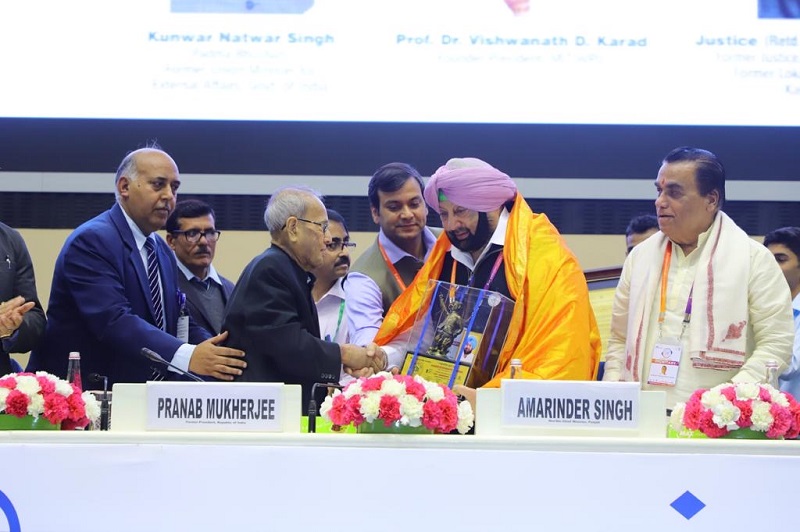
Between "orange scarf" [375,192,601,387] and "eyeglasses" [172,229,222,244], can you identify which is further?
"eyeglasses" [172,229,222,244]

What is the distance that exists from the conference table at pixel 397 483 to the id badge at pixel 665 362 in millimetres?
697

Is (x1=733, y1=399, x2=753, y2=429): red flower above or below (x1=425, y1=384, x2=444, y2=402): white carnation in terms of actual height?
below

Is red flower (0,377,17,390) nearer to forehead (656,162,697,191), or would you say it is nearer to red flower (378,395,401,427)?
red flower (378,395,401,427)

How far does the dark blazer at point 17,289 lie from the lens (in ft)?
11.2

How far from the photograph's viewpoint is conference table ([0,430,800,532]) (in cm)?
226

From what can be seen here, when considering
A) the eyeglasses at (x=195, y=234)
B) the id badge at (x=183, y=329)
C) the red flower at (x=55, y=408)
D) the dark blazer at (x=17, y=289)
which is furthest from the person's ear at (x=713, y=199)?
the dark blazer at (x=17, y=289)

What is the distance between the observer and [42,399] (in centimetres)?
239

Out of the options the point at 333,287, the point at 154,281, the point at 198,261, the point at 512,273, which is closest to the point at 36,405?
the point at 154,281

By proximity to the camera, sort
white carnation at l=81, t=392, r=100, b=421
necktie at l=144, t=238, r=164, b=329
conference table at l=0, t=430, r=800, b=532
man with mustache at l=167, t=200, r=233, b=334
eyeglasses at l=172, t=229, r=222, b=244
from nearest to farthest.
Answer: conference table at l=0, t=430, r=800, b=532, white carnation at l=81, t=392, r=100, b=421, necktie at l=144, t=238, r=164, b=329, man with mustache at l=167, t=200, r=233, b=334, eyeglasses at l=172, t=229, r=222, b=244

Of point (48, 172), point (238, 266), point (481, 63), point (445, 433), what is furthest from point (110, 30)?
point (445, 433)

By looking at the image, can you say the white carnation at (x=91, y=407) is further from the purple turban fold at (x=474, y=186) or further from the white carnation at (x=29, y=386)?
the purple turban fold at (x=474, y=186)

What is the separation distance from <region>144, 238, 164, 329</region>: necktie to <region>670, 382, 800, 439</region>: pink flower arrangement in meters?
1.89

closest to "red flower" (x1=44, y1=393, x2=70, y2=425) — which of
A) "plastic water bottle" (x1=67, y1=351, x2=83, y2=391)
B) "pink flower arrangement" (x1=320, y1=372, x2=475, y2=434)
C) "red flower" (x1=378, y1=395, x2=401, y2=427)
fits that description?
"plastic water bottle" (x1=67, y1=351, x2=83, y2=391)

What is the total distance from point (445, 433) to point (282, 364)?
2.28 ft
